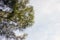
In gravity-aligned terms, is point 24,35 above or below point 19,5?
below

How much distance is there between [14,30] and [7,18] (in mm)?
497

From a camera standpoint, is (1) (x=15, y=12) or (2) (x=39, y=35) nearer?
(1) (x=15, y=12)

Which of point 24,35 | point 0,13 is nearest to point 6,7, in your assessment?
point 0,13

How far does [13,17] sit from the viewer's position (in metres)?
11.3

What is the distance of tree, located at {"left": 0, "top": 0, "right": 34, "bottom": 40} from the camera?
1130 centimetres

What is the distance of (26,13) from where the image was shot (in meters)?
11.6

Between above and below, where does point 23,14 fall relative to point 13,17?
above

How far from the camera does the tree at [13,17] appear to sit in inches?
445

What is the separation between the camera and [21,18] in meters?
11.5

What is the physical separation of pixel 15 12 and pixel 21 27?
1.94 ft

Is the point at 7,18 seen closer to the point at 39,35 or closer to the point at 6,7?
the point at 6,7

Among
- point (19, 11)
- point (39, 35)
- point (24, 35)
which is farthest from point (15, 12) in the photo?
point (39, 35)

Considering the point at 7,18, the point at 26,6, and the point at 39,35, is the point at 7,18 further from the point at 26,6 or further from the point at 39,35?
the point at 39,35

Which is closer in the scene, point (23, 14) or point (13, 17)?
point (13, 17)
